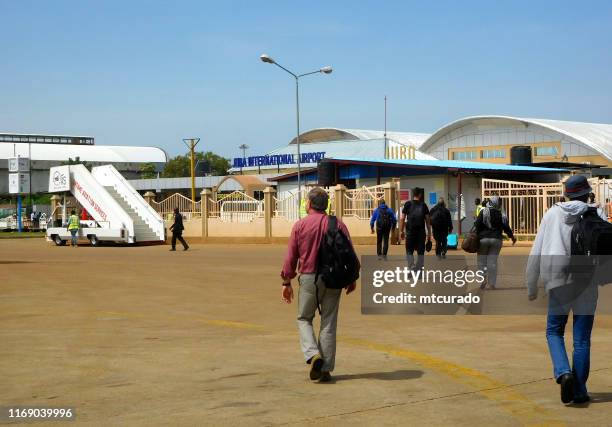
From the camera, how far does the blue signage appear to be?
7367cm

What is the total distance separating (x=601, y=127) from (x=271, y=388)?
68.2 meters

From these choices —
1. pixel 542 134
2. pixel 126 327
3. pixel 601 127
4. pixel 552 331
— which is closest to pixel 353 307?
pixel 126 327

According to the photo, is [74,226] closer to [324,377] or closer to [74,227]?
[74,227]

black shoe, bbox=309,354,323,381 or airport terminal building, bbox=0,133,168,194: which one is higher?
airport terminal building, bbox=0,133,168,194

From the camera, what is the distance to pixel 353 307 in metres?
13.5

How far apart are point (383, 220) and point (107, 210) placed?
20.7 m

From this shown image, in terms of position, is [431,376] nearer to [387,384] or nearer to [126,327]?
[387,384]

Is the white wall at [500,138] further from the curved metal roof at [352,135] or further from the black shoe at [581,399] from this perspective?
the black shoe at [581,399]

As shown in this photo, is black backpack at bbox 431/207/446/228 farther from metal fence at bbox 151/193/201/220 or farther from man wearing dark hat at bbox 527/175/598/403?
metal fence at bbox 151/193/201/220

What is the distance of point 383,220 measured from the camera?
2147 centimetres

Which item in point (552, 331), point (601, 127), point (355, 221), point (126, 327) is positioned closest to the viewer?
point (552, 331)

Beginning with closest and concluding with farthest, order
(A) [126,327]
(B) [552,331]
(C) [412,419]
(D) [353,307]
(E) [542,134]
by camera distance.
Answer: (C) [412,419] < (B) [552,331] < (A) [126,327] < (D) [353,307] < (E) [542,134]

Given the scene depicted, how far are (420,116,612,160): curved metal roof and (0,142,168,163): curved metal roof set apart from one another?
43920mm

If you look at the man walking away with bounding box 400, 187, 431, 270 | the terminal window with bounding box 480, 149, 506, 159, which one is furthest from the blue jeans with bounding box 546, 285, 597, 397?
the terminal window with bounding box 480, 149, 506, 159
